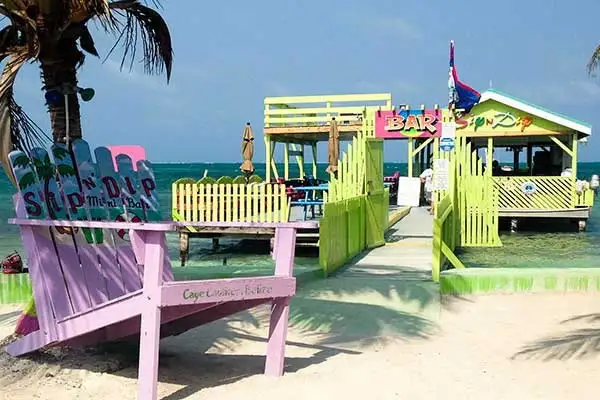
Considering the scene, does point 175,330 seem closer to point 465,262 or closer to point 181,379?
point 181,379

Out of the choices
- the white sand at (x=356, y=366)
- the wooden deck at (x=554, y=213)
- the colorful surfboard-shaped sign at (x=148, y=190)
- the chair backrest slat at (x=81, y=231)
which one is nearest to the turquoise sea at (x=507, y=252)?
the wooden deck at (x=554, y=213)

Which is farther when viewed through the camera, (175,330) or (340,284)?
(340,284)

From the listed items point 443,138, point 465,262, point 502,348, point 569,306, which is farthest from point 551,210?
point 502,348

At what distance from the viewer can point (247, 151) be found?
18453mm

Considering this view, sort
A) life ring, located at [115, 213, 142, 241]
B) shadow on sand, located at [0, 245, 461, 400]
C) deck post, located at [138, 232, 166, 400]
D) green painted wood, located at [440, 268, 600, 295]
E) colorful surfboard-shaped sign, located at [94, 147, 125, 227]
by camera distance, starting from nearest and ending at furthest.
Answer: deck post, located at [138, 232, 166, 400], shadow on sand, located at [0, 245, 461, 400], colorful surfboard-shaped sign, located at [94, 147, 125, 227], life ring, located at [115, 213, 142, 241], green painted wood, located at [440, 268, 600, 295]

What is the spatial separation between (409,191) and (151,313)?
21.5 meters

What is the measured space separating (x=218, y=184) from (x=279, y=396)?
10609 mm

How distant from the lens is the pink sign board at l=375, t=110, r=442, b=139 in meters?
19.7

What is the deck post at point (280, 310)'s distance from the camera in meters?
5.51

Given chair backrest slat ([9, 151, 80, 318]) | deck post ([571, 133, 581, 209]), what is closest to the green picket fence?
chair backrest slat ([9, 151, 80, 318])

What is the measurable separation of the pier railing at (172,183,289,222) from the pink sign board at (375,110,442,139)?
5.44 meters

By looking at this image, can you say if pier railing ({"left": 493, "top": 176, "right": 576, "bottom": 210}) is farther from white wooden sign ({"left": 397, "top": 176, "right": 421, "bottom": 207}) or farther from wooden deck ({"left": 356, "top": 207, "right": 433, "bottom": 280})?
wooden deck ({"left": 356, "top": 207, "right": 433, "bottom": 280})

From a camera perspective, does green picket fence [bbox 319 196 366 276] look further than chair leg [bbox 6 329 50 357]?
Yes

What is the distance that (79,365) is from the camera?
18.5 ft
